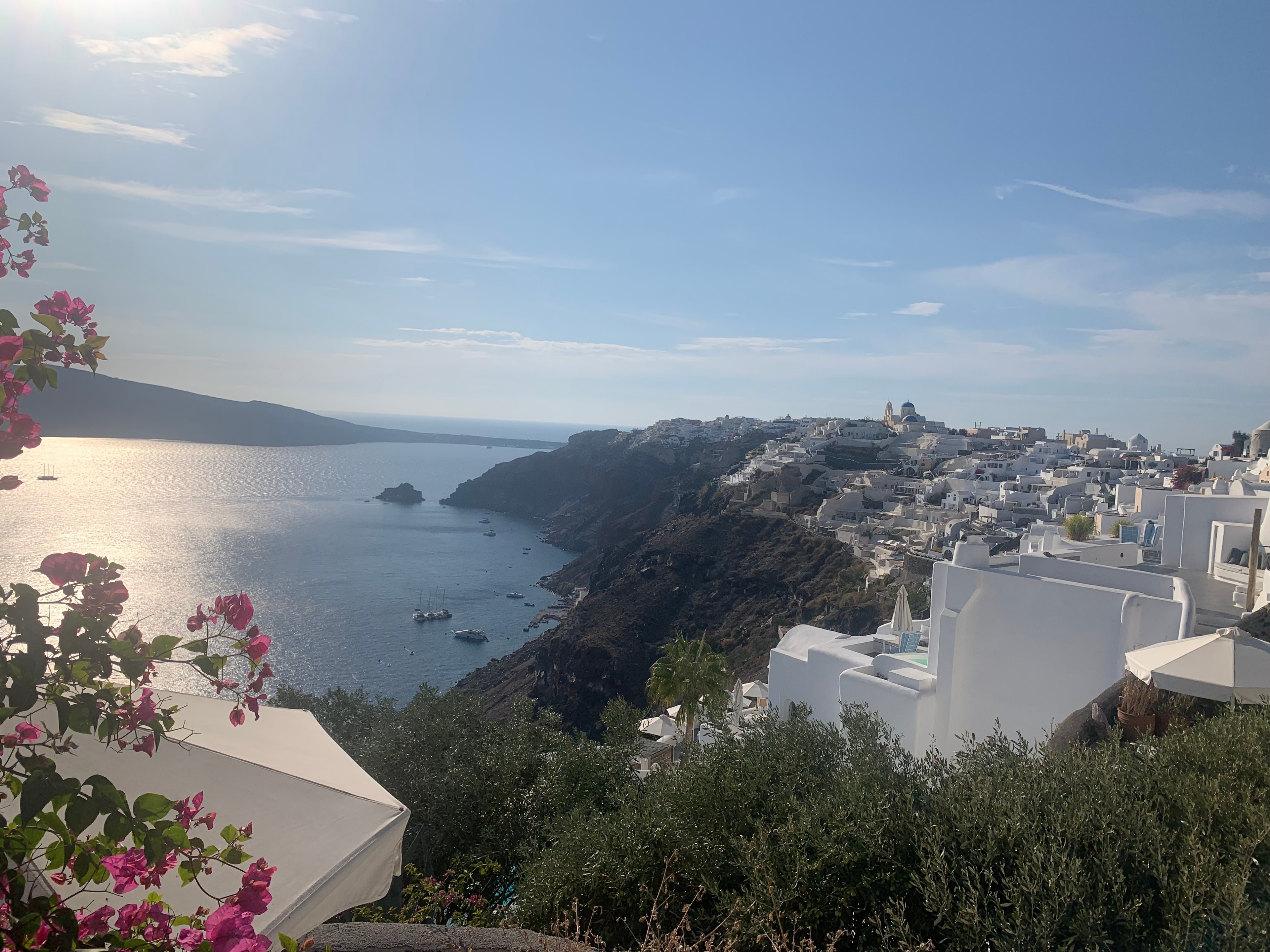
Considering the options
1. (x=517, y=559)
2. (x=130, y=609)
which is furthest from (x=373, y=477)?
(x=130, y=609)

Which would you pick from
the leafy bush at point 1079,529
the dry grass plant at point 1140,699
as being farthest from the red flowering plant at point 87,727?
the leafy bush at point 1079,529

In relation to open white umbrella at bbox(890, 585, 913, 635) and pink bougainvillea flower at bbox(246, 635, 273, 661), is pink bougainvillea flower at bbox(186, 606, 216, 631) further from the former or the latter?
open white umbrella at bbox(890, 585, 913, 635)

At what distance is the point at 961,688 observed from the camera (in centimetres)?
1120

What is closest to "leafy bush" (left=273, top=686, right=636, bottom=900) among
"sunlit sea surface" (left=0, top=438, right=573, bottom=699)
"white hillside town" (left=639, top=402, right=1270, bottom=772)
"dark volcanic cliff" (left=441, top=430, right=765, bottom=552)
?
"white hillside town" (left=639, top=402, right=1270, bottom=772)

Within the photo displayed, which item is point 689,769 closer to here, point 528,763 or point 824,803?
point 824,803

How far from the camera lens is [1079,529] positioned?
535 inches

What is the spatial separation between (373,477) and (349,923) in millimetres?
159062

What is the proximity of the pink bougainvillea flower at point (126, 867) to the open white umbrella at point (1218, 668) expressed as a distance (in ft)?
29.7

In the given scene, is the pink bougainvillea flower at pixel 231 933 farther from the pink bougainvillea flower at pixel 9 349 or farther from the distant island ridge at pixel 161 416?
the distant island ridge at pixel 161 416

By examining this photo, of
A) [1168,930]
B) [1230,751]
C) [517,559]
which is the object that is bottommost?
[517,559]

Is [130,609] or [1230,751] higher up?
[1230,751]

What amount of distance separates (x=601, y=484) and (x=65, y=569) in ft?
365

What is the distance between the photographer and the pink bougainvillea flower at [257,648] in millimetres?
2387

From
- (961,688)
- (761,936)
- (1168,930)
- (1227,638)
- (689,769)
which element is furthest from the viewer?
(961,688)
